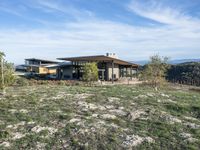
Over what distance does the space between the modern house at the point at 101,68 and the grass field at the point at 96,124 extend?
3104cm

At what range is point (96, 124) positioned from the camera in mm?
13859

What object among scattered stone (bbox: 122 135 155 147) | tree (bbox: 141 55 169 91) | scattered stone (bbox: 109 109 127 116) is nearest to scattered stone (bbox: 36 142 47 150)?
scattered stone (bbox: 122 135 155 147)

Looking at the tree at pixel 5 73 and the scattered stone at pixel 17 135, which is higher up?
the tree at pixel 5 73

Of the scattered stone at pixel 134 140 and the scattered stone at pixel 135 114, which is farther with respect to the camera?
the scattered stone at pixel 135 114

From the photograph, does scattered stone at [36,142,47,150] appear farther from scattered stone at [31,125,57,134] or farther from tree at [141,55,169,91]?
tree at [141,55,169,91]

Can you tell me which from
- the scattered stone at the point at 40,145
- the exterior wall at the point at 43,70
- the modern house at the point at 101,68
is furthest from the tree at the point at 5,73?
the exterior wall at the point at 43,70

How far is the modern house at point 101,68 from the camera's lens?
5250cm

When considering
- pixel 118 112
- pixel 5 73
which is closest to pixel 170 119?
pixel 118 112

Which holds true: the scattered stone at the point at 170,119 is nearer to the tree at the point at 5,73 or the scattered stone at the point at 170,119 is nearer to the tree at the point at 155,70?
the tree at the point at 5,73

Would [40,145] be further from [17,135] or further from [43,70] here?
[43,70]

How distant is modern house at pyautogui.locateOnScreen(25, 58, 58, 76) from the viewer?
68.4 meters

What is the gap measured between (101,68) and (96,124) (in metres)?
40.2

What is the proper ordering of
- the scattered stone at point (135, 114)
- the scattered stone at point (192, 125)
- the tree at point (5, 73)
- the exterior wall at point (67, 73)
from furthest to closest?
the exterior wall at point (67, 73), the tree at point (5, 73), the scattered stone at point (135, 114), the scattered stone at point (192, 125)

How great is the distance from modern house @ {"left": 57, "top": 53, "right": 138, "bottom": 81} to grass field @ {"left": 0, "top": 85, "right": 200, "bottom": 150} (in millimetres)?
31037
